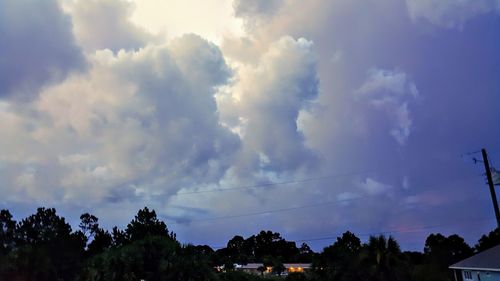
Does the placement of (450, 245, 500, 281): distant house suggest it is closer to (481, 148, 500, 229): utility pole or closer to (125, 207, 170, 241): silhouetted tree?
(481, 148, 500, 229): utility pole

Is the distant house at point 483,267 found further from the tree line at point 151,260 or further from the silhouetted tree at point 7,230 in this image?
the silhouetted tree at point 7,230

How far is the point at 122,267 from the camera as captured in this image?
41094mm

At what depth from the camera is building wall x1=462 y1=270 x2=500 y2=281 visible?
34.6m

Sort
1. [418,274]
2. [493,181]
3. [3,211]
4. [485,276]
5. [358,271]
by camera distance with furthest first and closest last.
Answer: [3,211] → [418,274] → [358,271] → [485,276] → [493,181]

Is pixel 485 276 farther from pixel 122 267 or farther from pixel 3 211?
pixel 3 211

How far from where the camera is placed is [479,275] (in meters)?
37.8

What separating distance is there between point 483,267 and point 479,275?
318cm

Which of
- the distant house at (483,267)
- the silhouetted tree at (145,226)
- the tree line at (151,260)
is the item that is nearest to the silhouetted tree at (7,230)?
the tree line at (151,260)

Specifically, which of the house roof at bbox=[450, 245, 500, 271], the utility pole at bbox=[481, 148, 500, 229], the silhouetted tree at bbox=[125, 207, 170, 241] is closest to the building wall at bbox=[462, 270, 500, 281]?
the house roof at bbox=[450, 245, 500, 271]

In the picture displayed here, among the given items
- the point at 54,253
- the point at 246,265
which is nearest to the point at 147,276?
the point at 54,253

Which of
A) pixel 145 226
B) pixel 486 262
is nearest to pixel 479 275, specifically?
pixel 486 262

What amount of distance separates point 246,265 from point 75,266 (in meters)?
70.5

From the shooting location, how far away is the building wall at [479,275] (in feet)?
114

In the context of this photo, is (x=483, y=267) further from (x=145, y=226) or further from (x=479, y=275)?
(x=145, y=226)
